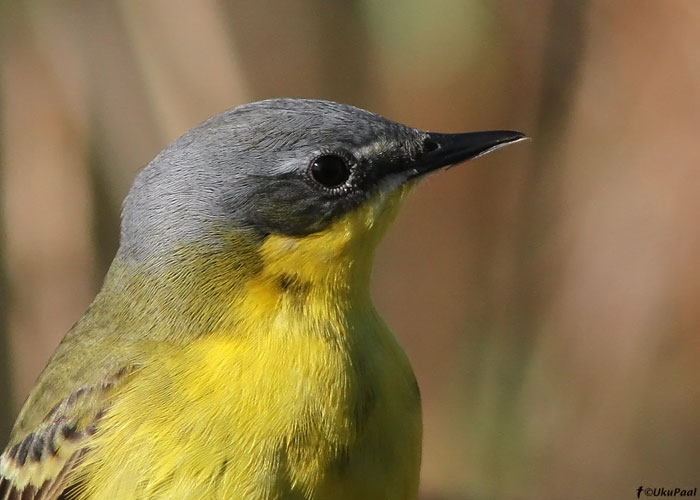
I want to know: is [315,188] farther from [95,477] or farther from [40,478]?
[40,478]

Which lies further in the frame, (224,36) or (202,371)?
(224,36)

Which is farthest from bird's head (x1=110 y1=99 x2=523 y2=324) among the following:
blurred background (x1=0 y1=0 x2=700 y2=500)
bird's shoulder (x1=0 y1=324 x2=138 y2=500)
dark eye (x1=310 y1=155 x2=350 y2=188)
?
blurred background (x1=0 y1=0 x2=700 y2=500)

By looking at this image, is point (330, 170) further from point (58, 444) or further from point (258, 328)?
point (58, 444)

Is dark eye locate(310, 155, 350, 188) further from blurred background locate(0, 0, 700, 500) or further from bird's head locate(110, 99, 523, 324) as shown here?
blurred background locate(0, 0, 700, 500)

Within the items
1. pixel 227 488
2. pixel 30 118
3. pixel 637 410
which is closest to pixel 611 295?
pixel 637 410

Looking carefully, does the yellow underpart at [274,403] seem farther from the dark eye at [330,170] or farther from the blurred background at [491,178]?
the blurred background at [491,178]

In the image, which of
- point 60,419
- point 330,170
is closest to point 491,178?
point 330,170
